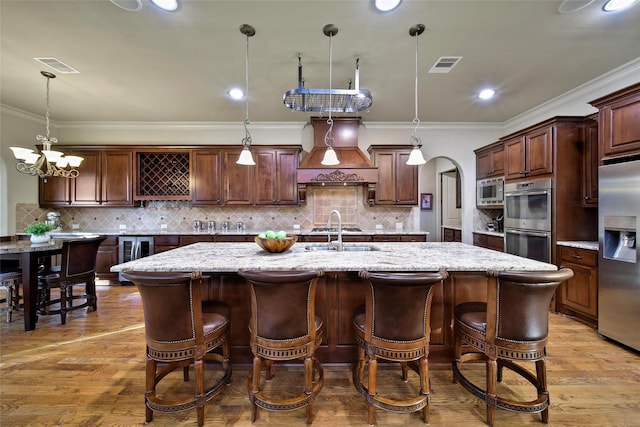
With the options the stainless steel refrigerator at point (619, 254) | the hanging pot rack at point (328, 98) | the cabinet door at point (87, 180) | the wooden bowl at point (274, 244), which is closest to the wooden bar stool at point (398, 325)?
the wooden bowl at point (274, 244)

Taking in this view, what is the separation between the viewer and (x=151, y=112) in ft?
14.4

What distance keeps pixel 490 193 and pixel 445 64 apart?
8.27 feet

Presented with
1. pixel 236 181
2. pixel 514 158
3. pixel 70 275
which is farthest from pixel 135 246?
pixel 514 158

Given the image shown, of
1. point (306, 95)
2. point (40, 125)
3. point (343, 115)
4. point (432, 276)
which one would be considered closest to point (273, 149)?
point (343, 115)

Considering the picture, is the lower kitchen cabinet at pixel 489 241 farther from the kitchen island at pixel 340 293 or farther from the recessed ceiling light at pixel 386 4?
the recessed ceiling light at pixel 386 4

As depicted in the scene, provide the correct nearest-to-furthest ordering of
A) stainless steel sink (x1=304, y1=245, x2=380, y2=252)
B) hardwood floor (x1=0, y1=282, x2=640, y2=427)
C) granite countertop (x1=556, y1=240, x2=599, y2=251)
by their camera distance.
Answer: hardwood floor (x1=0, y1=282, x2=640, y2=427), stainless steel sink (x1=304, y1=245, x2=380, y2=252), granite countertop (x1=556, y1=240, x2=599, y2=251)

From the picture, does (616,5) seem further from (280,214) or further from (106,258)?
(106,258)

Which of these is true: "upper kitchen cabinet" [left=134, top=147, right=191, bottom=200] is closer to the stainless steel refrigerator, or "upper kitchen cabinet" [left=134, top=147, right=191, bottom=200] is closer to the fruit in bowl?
the fruit in bowl

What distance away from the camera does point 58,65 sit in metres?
2.95

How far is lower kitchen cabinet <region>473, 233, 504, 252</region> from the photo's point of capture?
13.3 ft

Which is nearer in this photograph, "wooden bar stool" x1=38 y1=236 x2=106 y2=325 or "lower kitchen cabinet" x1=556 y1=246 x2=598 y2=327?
"lower kitchen cabinet" x1=556 y1=246 x2=598 y2=327

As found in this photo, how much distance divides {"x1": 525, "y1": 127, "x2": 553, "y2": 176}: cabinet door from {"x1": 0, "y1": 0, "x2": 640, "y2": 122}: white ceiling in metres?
0.65

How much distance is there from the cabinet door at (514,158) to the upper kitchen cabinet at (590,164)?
0.60 meters

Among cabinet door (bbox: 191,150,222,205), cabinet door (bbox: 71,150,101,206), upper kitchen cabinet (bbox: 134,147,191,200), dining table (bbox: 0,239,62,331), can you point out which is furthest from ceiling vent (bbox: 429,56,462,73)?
cabinet door (bbox: 71,150,101,206)
